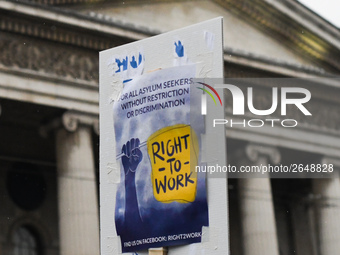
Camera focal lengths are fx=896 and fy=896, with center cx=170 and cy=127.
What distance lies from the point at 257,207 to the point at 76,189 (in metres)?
6.24

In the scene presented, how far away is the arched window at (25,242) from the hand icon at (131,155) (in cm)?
1990

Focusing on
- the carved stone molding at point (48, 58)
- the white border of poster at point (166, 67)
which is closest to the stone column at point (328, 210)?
the carved stone molding at point (48, 58)

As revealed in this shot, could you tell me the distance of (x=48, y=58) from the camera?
2116 centimetres

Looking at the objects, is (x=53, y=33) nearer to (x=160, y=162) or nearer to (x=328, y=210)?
(x=328, y=210)

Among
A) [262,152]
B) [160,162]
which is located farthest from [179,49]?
[262,152]

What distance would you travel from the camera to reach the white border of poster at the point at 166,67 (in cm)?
477

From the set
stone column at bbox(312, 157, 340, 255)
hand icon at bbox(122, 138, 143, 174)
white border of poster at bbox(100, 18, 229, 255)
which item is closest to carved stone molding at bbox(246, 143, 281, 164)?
stone column at bbox(312, 157, 340, 255)

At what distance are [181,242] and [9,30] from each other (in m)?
16.1

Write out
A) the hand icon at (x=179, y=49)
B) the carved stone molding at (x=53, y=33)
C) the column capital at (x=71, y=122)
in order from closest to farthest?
the hand icon at (x=179, y=49) → the carved stone molding at (x=53, y=33) → the column capital at (x=71, y=122)

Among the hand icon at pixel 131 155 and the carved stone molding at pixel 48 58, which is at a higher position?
the carved stone molding at pixel 48 58

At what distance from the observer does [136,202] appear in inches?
200

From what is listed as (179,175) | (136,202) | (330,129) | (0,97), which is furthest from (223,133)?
(330,129)

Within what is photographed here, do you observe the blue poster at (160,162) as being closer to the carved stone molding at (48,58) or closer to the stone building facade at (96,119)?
the stone building facade at (96,119)

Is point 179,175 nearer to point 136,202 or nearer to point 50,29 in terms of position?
point 136,202
